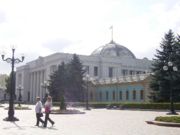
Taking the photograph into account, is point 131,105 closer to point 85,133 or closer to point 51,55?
point 85,133

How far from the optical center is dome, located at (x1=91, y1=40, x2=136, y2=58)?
106m

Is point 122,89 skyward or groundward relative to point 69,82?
groundward

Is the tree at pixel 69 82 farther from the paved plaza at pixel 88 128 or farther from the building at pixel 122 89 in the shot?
the paved plaza at pixel 88 128

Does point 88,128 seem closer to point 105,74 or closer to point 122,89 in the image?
point 122,89

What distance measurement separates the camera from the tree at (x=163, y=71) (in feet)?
173

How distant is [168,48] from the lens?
53969 millimetres

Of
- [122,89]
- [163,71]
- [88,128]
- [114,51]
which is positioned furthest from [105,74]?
[88,128]

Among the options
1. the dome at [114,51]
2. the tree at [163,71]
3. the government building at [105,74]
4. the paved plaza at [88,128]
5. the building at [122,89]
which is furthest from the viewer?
the dome at [114,51]

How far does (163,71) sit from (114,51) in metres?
53.0

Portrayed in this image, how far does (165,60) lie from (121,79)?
972 inches

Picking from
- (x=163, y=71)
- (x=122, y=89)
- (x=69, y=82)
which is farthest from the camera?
(x=69, y=82)

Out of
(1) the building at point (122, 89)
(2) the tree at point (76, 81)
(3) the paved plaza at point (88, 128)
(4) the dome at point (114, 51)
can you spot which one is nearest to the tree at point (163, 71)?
(1) the building at point (122, 89)

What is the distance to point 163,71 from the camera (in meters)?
53.2

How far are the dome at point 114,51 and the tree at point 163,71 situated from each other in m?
49.3
